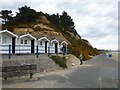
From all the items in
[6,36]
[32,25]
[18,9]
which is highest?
[18,9]

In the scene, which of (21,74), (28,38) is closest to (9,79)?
(21,74)

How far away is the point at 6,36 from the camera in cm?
3300

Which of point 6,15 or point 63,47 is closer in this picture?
point 63,47

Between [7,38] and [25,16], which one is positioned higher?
[25,16]

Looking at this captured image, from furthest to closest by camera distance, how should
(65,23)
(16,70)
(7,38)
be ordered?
(65,23) < (7,38) < (16,70)

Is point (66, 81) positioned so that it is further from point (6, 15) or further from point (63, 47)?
point (6, 15)

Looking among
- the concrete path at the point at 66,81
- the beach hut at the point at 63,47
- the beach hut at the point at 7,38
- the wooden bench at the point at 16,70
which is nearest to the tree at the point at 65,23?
the beach hut at the point at 63,47

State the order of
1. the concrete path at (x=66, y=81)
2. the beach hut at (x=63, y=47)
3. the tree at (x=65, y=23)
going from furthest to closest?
the tree at (x=65, y=23) → the beach hut at (x=63, y=47) → the concrete path at (x=66, y=81)

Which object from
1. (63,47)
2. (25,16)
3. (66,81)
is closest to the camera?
(66,81)

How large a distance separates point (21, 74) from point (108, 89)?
19.2 ft

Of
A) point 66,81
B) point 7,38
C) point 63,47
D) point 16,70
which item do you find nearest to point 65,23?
point 63,47

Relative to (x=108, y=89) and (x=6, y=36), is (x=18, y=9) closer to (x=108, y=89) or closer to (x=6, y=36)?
(x=6, y=36)

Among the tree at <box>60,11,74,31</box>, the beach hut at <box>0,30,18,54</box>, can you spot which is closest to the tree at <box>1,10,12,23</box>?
the tree at <box>60,11,74,31</box>

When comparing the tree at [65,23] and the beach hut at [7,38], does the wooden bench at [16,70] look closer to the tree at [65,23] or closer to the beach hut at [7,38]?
the beach hut at [7,38]
